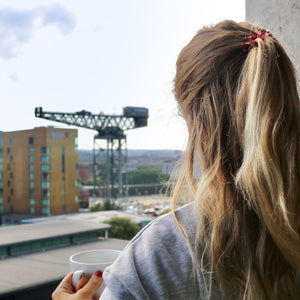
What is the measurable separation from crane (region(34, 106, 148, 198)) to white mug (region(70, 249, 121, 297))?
35.6 ft

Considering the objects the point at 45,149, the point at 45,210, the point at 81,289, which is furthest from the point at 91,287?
the point at 45,149

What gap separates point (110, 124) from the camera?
44.9 ft

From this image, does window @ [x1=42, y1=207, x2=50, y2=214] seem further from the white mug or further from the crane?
the white mug

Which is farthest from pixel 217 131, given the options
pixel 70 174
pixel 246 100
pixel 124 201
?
pixel 124 201

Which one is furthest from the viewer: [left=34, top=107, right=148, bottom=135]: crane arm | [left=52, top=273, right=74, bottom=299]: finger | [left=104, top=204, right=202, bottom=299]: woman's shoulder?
[left=34, top=107, right=148, bottom=135]: crane arm

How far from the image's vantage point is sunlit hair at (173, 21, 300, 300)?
323 mm

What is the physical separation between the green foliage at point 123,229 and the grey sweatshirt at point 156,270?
8.89 metres

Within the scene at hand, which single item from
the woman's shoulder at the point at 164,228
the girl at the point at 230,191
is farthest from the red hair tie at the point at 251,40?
the woman's shoulder at the point at 164,228

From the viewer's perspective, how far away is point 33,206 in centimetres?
1153

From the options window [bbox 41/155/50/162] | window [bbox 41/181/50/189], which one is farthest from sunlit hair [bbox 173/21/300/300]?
window [bbox 41/155/50/162]

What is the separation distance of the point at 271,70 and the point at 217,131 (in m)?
0.08

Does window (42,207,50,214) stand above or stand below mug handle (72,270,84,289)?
below

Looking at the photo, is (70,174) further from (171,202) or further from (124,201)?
(171,202)

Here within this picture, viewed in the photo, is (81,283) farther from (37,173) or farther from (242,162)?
(37,173)
